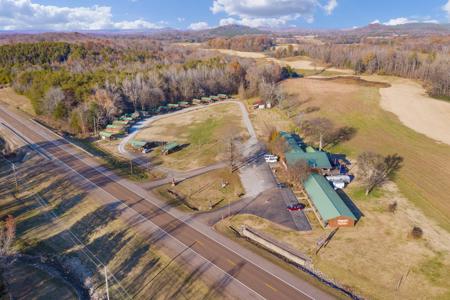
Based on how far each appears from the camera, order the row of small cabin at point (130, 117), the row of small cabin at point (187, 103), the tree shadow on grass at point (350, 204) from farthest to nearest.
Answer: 1. the row of small cabin at point (187, 103)
2. the row of small cabin at point (130, 117)
3. the tree shadow on grass at point (350, 204)

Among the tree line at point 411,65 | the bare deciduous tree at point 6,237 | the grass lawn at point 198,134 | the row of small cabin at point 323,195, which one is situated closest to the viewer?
the bare deciduous tree at point 6,237

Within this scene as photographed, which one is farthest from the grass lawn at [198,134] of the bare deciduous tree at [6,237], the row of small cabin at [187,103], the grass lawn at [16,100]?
the grass lawn at [16,100]

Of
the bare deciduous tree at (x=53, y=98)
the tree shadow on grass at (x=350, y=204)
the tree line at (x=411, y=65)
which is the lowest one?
the tree shadow on grass at (x=350, y=204)

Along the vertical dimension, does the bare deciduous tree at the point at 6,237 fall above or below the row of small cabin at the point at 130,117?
below

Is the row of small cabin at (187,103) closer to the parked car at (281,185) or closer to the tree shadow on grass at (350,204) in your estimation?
the parked car at (281,185)

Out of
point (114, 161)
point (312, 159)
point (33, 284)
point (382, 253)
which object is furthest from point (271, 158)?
point (33, 284)

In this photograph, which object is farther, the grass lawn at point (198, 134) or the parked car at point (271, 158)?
the grass lawn at point (198, 134)

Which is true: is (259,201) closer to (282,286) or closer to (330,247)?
(330,247)

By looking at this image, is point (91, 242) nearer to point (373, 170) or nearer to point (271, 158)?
point (271, 158)
